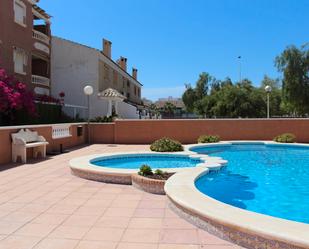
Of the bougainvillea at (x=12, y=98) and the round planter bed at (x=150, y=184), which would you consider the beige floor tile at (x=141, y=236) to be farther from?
the bougainvillea at (x=12, y=98)

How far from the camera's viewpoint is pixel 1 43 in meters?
20.0

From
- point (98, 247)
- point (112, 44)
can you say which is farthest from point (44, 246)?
point (112, 44)

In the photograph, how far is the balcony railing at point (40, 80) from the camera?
23.7m

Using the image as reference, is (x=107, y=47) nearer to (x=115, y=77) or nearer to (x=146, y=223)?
(x=115, y=77)

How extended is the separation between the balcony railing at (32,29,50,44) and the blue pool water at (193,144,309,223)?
16145mm

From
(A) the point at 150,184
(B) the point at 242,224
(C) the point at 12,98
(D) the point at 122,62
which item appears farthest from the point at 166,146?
(D) the point at 122,62

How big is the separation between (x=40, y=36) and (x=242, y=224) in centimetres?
2358

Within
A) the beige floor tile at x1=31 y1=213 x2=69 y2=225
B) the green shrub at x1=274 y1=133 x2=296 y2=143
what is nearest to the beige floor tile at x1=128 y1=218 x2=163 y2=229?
the beige floor tile at x1=31 y1=213 x2=69 y2=225

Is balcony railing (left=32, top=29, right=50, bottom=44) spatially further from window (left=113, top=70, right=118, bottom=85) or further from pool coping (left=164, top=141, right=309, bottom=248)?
pool coping (left=164, top=141, right=309, bottom=248)

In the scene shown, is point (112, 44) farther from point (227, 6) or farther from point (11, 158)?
point (11, 158)

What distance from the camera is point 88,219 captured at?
5.70m

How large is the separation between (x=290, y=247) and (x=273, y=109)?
167ft

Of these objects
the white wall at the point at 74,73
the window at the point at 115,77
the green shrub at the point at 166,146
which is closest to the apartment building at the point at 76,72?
the white wall at the point at 74,73

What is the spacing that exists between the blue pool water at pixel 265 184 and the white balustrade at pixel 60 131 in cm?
790
